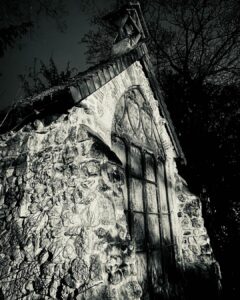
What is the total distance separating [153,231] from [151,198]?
25.3 inches

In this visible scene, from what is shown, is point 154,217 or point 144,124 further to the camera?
point 144,124

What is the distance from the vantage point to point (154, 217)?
487cm

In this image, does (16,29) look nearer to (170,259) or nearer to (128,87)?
(128,87)

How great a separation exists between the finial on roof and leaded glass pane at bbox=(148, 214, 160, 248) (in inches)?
153

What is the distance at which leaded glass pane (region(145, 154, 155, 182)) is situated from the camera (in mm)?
5094

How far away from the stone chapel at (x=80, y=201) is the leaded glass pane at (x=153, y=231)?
0.02 m

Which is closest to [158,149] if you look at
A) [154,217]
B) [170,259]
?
[154,217]

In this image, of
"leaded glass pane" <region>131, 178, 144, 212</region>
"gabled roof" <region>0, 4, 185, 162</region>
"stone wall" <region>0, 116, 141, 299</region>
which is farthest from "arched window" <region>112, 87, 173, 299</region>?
"stone wall" <region>0, 116, 141, 299</region>

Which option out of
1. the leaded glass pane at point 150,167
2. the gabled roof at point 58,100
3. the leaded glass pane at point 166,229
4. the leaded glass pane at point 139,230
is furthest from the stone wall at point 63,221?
the leaded glass pane at point 166,229

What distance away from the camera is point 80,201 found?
2.70 metres

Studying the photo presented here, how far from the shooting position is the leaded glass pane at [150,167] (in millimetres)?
5094

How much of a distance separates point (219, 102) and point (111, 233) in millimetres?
8641

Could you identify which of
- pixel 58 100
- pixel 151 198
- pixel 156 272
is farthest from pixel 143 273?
pixel 58 100

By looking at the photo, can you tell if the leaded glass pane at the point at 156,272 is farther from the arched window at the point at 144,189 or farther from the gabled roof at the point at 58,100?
the gabled roof at the point at 58,100
